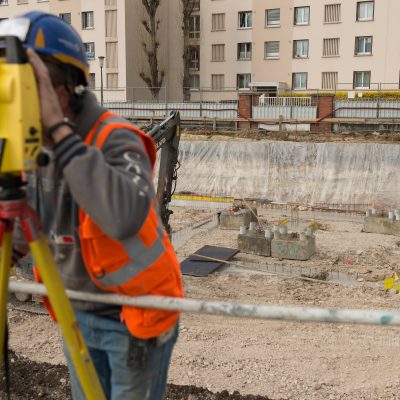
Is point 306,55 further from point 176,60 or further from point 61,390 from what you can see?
point 61,390

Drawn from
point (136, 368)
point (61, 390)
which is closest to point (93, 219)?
point (136, 368)

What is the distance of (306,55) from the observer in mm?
34250

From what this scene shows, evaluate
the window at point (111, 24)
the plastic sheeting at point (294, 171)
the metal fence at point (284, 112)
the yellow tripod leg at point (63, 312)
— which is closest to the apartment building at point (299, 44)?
the window at point (111, 24)

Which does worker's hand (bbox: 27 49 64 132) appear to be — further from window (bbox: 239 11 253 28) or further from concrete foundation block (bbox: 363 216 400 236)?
window (bbox: 239 11 253 28)

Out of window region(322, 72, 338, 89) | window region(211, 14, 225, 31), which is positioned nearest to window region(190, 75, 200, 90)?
window region(211, 14, 225, 31)

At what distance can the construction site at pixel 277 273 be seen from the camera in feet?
18.3

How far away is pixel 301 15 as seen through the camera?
3428 centimetres

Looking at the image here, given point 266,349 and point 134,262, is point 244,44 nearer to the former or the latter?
point 266,349

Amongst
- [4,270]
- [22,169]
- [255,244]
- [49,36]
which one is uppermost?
[49,36]

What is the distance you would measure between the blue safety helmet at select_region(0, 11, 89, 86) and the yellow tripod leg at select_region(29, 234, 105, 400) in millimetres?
551

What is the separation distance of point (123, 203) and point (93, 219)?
0.10 metres

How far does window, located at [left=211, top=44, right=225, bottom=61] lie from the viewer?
37250 mm

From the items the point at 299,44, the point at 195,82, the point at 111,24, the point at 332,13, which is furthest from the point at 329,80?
the point at 111,24

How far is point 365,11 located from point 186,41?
40.2 ft
